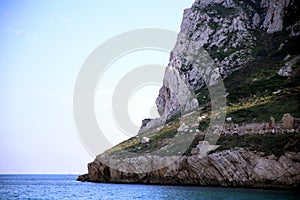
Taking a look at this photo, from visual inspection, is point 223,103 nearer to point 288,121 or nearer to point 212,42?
point 212,42

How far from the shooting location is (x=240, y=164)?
7331 centimetres

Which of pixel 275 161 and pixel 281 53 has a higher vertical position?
pixel 281 53

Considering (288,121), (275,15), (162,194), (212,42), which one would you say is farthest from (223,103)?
(162,194)

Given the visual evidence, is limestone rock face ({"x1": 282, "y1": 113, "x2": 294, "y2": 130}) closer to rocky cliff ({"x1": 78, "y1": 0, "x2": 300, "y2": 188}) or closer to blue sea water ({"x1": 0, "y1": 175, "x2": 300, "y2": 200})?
rocky cliff ({"x1": 78, "y1": 0, "x2": 300, "y2": 188})

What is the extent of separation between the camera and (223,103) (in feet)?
383

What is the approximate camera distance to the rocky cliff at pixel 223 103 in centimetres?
7406

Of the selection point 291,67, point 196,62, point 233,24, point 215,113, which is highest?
point 233,24

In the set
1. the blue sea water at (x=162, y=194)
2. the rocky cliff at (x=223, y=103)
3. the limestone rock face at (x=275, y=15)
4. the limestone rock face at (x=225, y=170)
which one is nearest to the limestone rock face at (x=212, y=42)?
the limestone rock face at (x=275, y=15)

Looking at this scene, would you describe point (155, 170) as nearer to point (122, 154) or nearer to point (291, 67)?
point (122, 154)

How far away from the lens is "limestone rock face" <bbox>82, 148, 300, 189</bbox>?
6744 centimetres

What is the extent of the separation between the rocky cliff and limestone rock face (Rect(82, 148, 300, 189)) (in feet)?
0.53

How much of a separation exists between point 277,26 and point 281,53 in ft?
58.6

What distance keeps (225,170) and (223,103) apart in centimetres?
4357

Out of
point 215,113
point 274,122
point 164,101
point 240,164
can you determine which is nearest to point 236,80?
point 215,113
